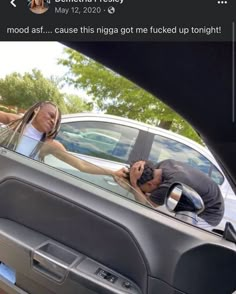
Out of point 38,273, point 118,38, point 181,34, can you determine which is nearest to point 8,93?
point 38,273

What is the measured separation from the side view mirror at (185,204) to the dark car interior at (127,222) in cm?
4

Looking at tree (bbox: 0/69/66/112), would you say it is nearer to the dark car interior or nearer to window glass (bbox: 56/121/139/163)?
window glass (bbox: 56/121/139/163)

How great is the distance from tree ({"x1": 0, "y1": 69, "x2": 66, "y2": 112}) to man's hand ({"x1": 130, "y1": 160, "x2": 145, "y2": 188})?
1.75ft

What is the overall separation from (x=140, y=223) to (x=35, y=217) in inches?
19.0

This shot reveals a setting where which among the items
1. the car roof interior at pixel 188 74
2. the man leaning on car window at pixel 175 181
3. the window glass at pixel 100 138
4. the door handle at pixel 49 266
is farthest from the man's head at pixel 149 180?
the car roof interior at pixel 188 74

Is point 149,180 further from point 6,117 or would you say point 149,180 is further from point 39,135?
point 6,117

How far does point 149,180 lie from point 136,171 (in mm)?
134

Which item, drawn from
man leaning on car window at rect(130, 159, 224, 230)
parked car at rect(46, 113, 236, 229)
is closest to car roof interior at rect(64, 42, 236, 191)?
man leaning on car window at rect(130, 159, 224, 230)

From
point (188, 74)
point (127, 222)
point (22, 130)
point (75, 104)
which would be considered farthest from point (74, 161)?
point (188, 74)

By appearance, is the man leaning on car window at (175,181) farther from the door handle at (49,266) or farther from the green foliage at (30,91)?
the green foliage at (30,91)

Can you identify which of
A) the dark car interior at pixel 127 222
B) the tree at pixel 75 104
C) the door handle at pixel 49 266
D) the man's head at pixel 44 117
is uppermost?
the tree at pixel 75 104

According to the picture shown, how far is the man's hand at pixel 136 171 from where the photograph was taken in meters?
1.57

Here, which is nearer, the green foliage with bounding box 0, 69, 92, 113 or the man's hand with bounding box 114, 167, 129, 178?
the man's hand with bounding box 114, 167, 129, 178

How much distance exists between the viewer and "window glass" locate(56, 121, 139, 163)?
6.71 ft
